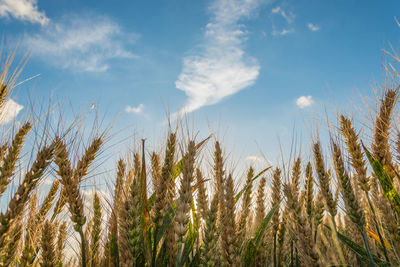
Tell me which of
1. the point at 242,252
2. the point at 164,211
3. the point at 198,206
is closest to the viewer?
the point at 164,211

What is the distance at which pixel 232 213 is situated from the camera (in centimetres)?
254

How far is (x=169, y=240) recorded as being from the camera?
246 centimetres

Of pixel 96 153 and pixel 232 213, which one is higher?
pixel 96 153

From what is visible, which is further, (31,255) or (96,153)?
(96,153)

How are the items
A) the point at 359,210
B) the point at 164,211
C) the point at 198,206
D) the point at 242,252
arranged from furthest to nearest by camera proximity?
the point at 198,206 < the point at 242,252 < the point at 359,210 < the point at 164,211

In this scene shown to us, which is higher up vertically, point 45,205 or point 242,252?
point 45,205

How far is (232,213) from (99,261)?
153 cm

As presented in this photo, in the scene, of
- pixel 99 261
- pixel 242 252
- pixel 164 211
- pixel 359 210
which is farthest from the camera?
pixel 99 261

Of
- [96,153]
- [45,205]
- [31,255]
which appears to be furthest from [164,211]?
[45,205]

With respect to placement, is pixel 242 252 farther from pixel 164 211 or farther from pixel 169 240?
pixel 164 211

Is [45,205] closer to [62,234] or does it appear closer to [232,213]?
[62,234]

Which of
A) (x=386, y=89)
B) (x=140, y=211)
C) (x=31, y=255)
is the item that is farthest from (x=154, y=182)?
(x=386, y=89)

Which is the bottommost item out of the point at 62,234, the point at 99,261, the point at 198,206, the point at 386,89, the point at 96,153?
the point at 99,261

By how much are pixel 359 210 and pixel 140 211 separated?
1.86 meters
